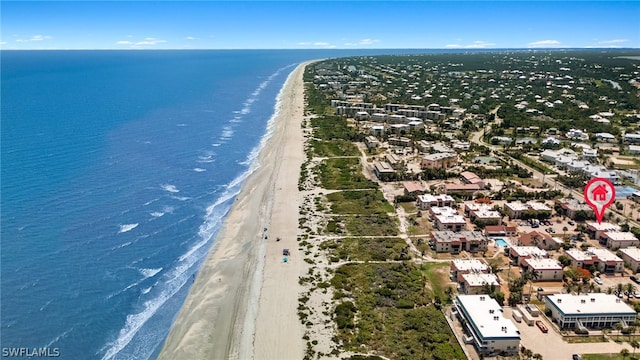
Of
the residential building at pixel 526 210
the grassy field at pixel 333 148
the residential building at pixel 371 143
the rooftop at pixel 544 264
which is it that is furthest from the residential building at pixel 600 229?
the residential building at pixel 371 143

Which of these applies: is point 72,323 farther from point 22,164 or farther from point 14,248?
point 22,164

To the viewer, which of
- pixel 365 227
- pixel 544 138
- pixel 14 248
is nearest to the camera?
pixel 14 248

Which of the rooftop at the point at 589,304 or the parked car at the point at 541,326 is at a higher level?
the rooftop at the point at 589,304

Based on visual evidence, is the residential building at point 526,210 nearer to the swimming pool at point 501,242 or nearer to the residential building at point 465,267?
the swimming pool at point 501,242

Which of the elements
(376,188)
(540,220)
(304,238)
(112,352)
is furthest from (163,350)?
(540,220)

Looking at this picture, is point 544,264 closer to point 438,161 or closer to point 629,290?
point 629,290

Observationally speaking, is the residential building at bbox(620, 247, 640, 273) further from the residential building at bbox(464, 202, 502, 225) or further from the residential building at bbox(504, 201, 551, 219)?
the residential building at bbox(464, 202, 502, 225)

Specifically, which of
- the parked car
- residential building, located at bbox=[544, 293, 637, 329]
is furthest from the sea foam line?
residential building, located at bbox=[544, 293, 637, 329]
